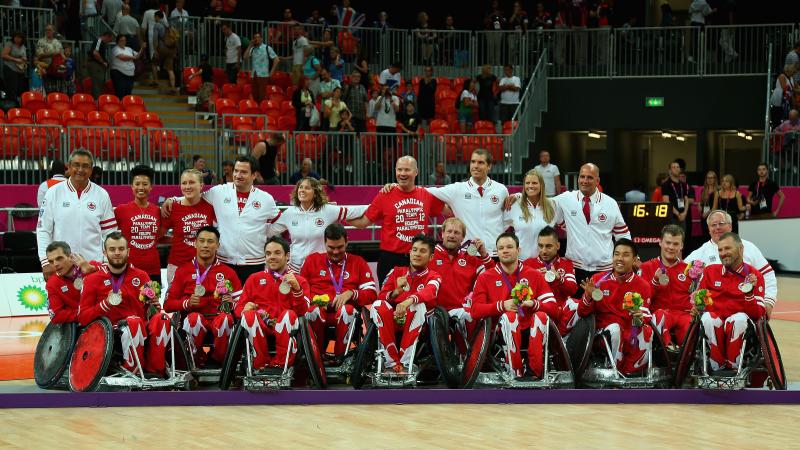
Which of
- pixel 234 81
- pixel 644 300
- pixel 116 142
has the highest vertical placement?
pixel 234 81

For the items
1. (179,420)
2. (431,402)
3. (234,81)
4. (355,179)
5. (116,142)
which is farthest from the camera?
(234,81)

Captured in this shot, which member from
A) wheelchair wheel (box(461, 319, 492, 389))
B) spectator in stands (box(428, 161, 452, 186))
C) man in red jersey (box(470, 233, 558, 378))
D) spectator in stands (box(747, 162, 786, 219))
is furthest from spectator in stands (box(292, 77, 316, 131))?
wheelchair wheel (box(461, 319, 492, 389))

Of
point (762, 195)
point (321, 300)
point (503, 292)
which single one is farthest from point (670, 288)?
point (762, 195)

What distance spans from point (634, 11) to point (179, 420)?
23099 millimetres

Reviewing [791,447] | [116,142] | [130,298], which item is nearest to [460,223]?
[130,298]

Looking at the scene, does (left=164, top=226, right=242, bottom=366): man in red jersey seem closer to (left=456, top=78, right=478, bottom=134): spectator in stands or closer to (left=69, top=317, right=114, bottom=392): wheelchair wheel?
(left=69, top=317, right=114, bottom=392): wheelchair wheel

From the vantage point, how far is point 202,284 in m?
9.48

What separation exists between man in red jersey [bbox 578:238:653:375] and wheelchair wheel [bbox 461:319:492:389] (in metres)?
0.86

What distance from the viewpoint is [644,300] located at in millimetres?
9406

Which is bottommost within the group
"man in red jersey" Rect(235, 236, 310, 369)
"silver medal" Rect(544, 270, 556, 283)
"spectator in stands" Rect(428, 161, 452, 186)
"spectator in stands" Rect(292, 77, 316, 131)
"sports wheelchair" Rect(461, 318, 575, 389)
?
"sports wheelchair" Rect(461, 318, 575, 389)

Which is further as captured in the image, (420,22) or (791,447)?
(420,22)

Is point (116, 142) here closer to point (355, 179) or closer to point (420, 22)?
point (355, 179)

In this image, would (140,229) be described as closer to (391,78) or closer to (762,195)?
(762,195)

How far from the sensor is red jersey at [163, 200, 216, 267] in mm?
10008
